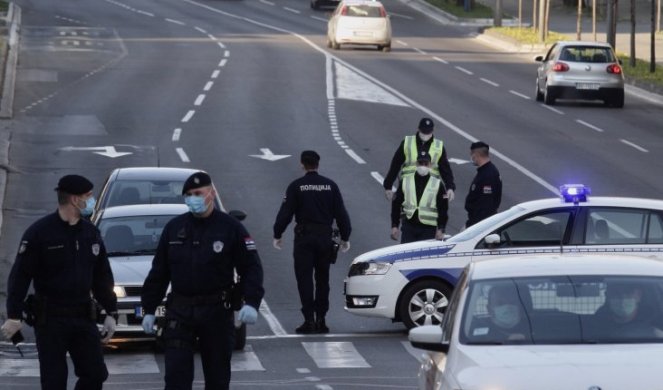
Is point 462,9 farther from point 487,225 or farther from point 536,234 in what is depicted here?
point 536,234

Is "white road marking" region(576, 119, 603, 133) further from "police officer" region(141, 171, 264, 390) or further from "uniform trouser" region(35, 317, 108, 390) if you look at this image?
"uniform trouser" region(35, 317, 108, 390)

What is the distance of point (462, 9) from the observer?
69000 millimetres

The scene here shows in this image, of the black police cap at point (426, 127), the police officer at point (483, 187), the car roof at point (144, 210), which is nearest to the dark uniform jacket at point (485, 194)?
the police officer at point (483, 187)

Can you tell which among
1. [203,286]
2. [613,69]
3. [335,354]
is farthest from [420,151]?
[613,69]

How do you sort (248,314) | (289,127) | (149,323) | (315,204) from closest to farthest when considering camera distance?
(248,314)
(149,323)
(315,204)
(289,127)

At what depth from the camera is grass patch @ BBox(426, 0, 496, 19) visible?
219 ft

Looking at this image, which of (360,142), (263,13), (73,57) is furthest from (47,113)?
(263,13)

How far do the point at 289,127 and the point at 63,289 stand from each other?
24.2m

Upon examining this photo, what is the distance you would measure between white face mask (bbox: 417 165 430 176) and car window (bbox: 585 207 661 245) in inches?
101

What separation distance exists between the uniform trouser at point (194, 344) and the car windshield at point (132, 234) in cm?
602

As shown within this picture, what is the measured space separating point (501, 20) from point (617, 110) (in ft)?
83.9

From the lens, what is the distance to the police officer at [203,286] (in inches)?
377

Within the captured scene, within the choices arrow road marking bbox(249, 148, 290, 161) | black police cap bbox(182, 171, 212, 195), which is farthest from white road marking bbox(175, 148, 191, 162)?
black police cap bbox(182, 171, 212, 195)

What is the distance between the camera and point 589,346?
796cm
